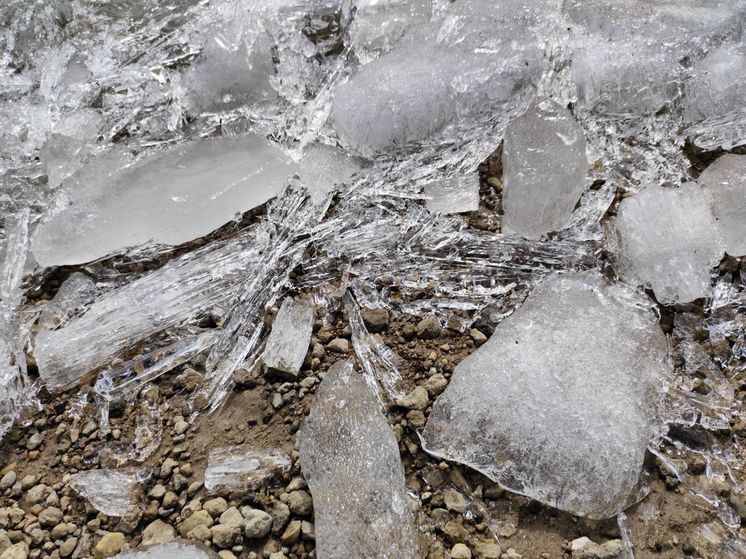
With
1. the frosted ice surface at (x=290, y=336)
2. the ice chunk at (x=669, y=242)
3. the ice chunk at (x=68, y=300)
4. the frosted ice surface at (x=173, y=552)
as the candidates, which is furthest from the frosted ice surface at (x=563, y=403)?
the ice chunk at (x=68, y=300)

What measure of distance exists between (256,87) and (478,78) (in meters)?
0.75

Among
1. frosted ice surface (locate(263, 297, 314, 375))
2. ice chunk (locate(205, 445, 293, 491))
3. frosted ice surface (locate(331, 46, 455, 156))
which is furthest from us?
frosted ice surface (locate(331, 46, 455, 156))

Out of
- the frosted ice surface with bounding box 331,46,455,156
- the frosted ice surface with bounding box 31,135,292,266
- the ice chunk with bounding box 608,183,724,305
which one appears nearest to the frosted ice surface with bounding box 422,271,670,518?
the ice chunk with bounding box 608,183,724,305

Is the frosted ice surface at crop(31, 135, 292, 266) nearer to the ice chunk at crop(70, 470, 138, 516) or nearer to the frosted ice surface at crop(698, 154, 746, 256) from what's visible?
the ice chunk at crop(70, 470, 138, 516)

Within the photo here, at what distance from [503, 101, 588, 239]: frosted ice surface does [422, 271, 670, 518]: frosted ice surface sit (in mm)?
280

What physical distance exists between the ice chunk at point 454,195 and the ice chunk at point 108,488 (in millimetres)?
1132

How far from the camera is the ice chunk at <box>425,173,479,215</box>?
1964mm

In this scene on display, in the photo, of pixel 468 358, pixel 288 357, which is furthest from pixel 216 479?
pixel 468 358

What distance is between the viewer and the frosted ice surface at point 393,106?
2008 millimetres

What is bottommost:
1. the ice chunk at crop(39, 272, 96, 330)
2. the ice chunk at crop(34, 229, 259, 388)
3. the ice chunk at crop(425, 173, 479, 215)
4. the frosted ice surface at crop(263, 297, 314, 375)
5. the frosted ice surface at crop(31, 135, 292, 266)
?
the frosted ice surface at crop(263, 297, 314, 375)

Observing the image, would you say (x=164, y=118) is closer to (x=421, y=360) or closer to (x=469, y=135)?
(x=469, y=135)

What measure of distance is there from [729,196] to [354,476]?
1.32 metres

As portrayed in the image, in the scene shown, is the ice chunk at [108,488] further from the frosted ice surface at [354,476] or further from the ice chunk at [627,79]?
the ice chunk at [627,79]

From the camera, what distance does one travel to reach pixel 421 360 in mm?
1723
